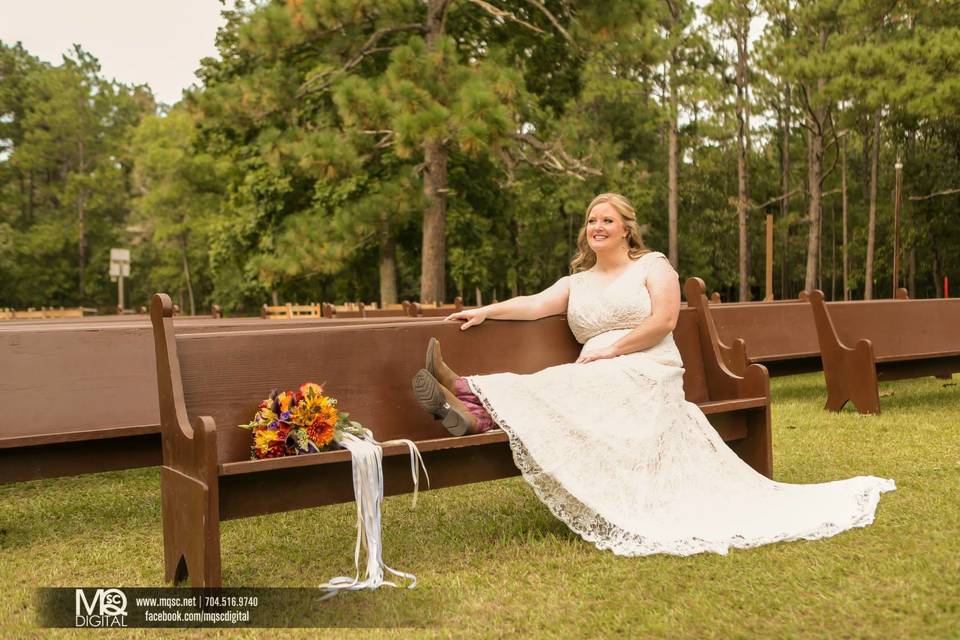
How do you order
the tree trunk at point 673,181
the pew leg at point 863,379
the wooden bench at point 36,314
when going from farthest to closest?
the tree trunk at point 673,181 < the wooden bench at point 36,314 < the pew leg at point 863,379

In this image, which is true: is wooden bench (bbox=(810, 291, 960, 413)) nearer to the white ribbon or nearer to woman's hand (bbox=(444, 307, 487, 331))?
woman's hand (bbox=(444, 307, 487, 331))

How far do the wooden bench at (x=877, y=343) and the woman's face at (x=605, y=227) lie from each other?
3.84 meters

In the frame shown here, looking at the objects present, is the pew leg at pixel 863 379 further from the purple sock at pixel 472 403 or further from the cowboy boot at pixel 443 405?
the cowboy boot at pixel 443 405

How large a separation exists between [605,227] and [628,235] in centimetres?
17

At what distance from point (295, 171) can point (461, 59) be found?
5.57 meters

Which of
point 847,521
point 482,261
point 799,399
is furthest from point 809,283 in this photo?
point 847,521

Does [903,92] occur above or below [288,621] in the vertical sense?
above

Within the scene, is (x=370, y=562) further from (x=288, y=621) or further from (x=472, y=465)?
(x=472, y=465)

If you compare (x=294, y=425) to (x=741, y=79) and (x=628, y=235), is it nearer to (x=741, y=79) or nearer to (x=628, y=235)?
(x=628, y=235)

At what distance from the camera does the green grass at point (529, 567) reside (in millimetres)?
3033

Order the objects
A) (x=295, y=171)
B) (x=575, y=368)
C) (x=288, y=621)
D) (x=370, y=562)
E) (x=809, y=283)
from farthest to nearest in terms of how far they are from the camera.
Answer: (x=809, y=283) < (x=295, y=171) < (x=575, y=368) < (x=370, y=562) < (x=288, y=621)

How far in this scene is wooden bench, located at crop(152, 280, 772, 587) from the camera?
3312 mm

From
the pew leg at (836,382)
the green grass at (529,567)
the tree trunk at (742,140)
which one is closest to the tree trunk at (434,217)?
the pew leg at (836,382)

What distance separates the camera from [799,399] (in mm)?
9094
